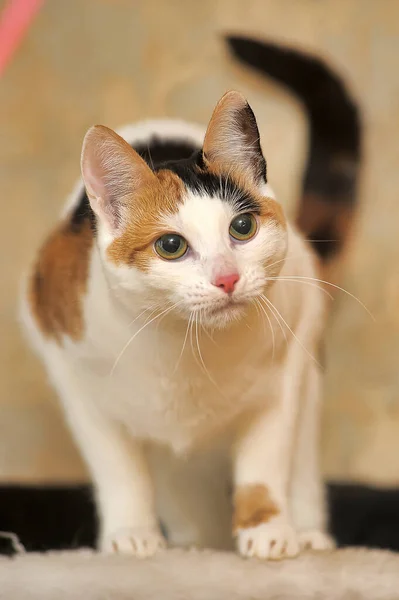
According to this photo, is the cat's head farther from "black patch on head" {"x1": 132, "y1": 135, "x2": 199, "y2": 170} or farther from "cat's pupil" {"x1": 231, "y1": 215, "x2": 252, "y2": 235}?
"black patch on head" {"x1": 132, "y1": 135, "x2": 199, "y2": 170}

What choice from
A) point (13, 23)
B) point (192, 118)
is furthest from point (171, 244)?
point (13, 23)

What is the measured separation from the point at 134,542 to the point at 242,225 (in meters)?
0.45

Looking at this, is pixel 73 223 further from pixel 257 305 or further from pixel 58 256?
pixel 257 305

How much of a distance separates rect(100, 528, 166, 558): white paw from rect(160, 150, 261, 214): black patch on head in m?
0.46

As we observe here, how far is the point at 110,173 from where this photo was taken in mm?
828

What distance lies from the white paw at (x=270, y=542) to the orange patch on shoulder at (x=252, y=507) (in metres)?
0.01

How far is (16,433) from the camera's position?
1286 millimetres

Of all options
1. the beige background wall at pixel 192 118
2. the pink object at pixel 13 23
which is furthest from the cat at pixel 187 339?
the pink object at pixel 13 23

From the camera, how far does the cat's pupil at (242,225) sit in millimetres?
825

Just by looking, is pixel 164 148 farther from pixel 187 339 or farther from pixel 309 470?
pixel 309 470

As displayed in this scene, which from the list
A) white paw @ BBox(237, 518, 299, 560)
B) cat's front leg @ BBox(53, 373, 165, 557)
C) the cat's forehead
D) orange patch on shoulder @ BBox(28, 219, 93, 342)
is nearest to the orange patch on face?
the cat's forehead

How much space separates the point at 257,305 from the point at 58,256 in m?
0.36

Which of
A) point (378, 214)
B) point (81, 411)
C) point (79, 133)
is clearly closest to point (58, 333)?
point (81, 411)

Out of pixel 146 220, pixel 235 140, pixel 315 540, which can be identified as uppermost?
pixel 235 140
